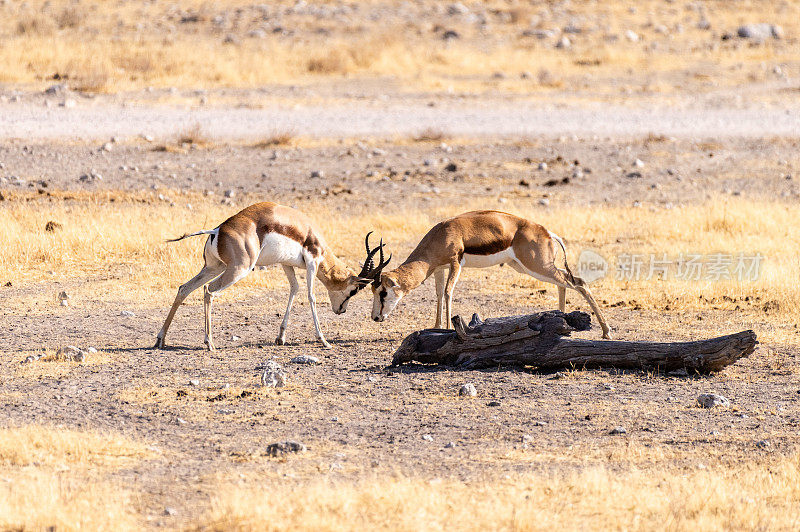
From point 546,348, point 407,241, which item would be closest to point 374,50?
point 407,241

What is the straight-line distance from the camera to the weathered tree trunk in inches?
342

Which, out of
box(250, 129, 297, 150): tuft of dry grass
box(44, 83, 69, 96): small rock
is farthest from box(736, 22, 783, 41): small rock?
box(44, 83, 69, 96): small rock

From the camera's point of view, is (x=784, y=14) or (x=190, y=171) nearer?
(x=190, y=171)

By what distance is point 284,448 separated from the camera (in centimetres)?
679

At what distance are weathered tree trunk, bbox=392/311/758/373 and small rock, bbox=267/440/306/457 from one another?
2.19 m

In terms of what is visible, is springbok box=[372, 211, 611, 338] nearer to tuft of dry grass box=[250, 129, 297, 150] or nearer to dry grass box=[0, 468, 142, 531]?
dry grass box=[0, 468, 142, 531]

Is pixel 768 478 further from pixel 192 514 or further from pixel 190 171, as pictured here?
pixel 190 171

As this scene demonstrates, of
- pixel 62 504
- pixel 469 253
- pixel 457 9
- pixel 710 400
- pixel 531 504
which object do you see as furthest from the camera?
pixel 457 9

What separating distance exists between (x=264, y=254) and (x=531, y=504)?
4156mm

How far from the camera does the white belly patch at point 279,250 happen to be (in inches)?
367

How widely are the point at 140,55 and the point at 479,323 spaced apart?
1980cm

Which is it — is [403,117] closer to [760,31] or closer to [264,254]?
[264,254]

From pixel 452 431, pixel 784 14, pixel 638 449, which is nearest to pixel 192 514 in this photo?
pixel 452 431

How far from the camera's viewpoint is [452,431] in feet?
24.3
